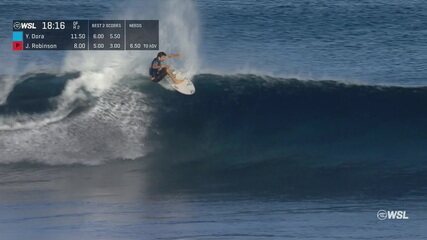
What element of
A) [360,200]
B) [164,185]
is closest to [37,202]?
[164,185]

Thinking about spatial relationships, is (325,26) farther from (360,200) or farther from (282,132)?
(360,200)

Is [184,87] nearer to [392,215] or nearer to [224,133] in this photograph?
[224,133]

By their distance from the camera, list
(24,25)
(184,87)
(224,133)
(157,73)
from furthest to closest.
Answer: (24,25) → (184,87) → (157,73) → (224,133)

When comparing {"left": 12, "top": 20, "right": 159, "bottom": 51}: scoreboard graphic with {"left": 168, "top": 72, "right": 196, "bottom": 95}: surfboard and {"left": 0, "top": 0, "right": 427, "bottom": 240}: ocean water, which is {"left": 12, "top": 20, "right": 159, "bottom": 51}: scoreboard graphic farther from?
{"left": 168, "top": 72, "right": 196, "bottom": 95}: surfboard

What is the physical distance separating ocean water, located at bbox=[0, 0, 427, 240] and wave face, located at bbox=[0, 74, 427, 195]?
48 millimetres

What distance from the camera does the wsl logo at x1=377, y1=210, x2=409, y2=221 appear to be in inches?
1111

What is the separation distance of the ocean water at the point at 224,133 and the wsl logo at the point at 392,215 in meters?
0.18

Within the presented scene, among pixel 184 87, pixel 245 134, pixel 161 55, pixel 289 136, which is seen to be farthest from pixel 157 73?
pixel 289 136

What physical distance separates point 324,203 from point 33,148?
8.01 meters

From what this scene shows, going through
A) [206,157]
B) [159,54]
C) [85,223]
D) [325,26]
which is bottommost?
[85,223]

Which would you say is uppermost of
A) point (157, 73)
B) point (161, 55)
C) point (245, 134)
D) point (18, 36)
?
point (18, 36)

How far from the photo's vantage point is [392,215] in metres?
28.3

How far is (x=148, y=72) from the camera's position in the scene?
117 ft

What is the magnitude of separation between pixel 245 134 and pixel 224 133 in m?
0.58
